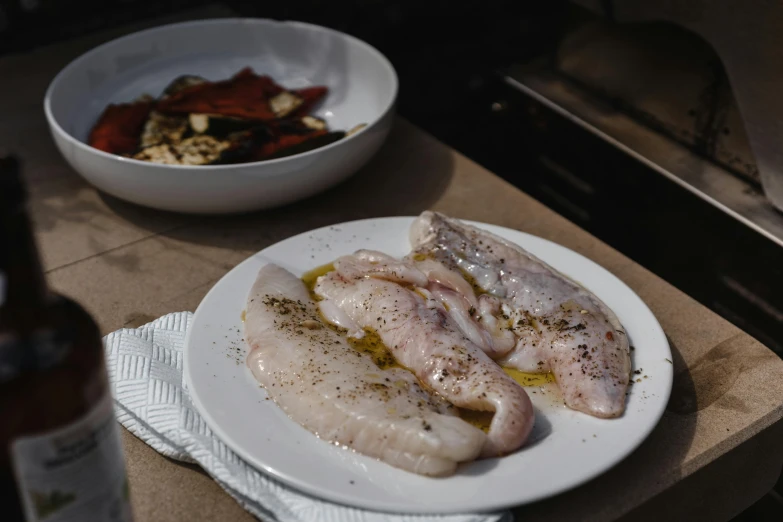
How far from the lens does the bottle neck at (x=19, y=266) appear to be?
0.62 metres

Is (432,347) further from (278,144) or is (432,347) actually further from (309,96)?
(309,96)

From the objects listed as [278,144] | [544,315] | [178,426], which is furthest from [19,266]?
[278,144]

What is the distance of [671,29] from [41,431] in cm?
180

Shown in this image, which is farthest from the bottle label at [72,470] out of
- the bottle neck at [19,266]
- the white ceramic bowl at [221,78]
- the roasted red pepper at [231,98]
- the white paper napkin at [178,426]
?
the roasted red pepper at [231,98]

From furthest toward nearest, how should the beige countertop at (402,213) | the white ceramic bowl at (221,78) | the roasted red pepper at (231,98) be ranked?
the roasted red pepper at (231,98)
the white ceramic bowl at (221,78)
the beige countertop at (402,213)

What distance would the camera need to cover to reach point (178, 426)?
1056 millimetres

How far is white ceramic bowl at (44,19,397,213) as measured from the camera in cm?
150

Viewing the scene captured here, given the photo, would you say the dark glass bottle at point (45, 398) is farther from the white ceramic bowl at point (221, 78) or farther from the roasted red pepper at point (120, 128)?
the roasted red pepper at point (120, 128)

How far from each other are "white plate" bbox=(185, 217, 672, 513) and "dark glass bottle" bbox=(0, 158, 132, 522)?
287 mm

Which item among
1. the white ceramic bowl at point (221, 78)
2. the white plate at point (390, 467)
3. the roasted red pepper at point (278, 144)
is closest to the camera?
the white plate at point (390, 467)

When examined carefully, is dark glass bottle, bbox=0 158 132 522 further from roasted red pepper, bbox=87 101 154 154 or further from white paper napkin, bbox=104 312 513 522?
roasted red pepper, bbox=87 101 154 154

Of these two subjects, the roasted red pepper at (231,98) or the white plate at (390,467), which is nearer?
the white plate at (390,467)

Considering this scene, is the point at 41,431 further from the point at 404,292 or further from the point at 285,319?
the point at 404,292

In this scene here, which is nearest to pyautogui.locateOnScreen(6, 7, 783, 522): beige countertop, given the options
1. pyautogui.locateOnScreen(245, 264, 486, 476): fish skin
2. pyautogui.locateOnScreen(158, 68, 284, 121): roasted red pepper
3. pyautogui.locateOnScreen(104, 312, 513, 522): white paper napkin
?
pyautogui.locateOnScreen(104, 312, 513, 522): white paper napkin
